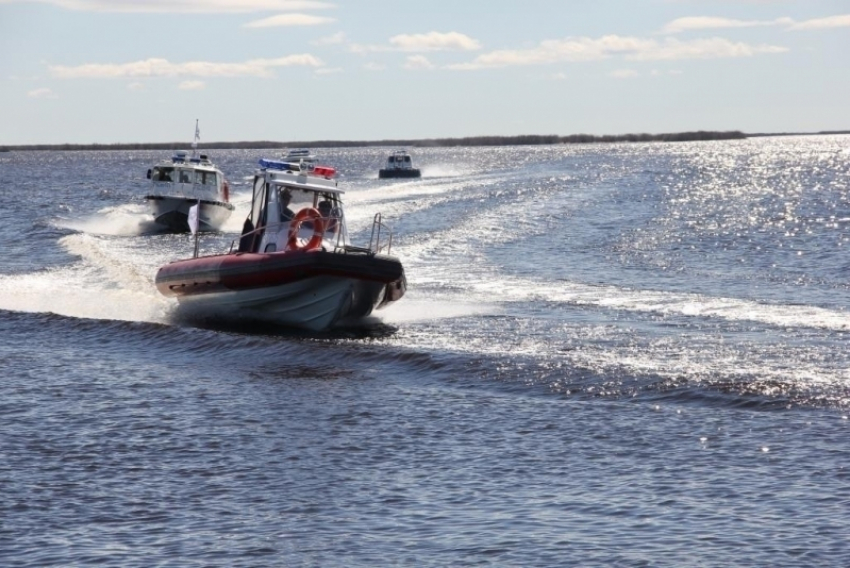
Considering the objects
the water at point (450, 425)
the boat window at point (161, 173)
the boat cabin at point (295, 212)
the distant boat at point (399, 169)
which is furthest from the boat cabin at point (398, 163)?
the boat cabin at point (295, 212)

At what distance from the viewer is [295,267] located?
2147 cm

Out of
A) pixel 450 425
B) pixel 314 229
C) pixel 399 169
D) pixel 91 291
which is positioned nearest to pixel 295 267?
pixel 314 229

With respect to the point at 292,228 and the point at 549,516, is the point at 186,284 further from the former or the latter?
the point at 549,516

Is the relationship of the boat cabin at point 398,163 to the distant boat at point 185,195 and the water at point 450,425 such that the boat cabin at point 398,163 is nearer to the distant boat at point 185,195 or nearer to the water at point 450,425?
the distant boat at point 185,195

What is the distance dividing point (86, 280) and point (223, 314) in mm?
8860

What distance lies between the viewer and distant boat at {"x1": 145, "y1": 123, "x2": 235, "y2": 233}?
47188mm

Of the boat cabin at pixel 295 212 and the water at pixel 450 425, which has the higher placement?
the boat cabin at pixel 295 212

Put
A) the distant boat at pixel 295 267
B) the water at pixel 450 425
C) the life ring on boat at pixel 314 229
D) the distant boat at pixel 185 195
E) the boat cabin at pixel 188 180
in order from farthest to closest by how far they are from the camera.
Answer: the boat cabin at pixel 188 180 → the distant boat at pixel 185 195 → the life ring on boat at pixel 314 229 → the distant boat at pixel 295 267 → the water at pixel 450 425

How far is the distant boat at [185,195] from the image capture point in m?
47.2

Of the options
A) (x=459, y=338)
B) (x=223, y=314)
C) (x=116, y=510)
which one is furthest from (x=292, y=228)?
(x=116, y=510)

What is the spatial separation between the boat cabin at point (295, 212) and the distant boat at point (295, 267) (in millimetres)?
17

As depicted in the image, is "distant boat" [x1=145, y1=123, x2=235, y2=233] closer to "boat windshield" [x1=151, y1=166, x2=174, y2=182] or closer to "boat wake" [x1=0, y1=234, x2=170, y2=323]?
"boat windshield" [x1=151, y1=166, x2=174, y2=182]

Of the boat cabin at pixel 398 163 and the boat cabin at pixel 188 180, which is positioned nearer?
the boat cabin at pixel 188 180

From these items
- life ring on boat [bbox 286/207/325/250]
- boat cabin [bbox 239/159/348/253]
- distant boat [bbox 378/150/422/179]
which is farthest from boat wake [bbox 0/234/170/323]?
distant boat [bbox 378/150/422/179]
